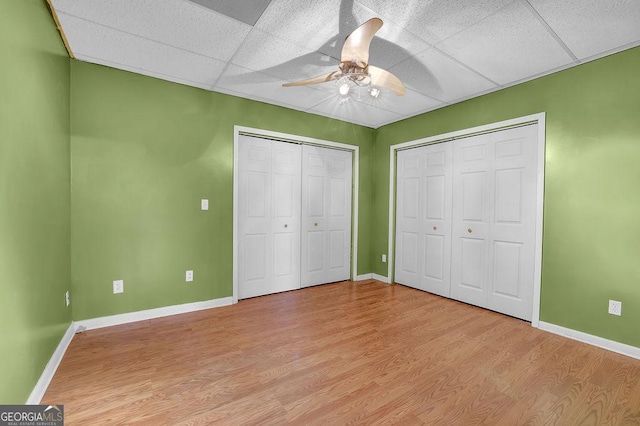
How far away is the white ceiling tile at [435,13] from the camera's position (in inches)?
69.6

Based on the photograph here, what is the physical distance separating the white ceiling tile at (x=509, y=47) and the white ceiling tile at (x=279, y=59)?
1.04 metres

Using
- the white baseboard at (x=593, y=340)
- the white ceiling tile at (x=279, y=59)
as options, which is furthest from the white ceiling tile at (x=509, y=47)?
the white baseboard at (x=593, y=340)

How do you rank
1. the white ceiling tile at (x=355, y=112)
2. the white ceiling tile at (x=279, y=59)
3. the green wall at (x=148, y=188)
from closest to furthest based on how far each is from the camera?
1. the white ceiling tile at (x=279, y=59)
2. the green wall at (x=148, y=188)
3. the white ceiling tile at (x=355, y=112)

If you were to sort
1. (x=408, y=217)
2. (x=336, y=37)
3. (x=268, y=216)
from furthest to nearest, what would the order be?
(x=408, y=217) → (x=268, y=216) → (x=336, y=37)

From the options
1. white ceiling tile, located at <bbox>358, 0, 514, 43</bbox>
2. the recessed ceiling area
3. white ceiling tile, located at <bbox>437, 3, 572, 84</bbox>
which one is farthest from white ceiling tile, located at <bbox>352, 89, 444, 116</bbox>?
white ceiling tile, located at <bbox>358, 0, 514, 43</bbox>

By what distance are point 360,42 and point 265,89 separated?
64.7 inches

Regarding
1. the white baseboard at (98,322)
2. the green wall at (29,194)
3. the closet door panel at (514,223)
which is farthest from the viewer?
the closet door panel at (514,223)

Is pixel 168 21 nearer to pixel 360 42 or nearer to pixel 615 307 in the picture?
pixel 360 42

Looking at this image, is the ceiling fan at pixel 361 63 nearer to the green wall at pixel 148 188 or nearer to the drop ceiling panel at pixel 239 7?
the drop ceiling panel at pixel 239 7

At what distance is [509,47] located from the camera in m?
2.26

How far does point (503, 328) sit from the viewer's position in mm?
2766

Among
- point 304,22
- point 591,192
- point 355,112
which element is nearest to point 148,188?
point 304,22

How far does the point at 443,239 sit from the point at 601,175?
66.3 inches

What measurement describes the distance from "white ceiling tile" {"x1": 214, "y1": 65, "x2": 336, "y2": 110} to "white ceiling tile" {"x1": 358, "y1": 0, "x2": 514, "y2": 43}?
4.46 ft
